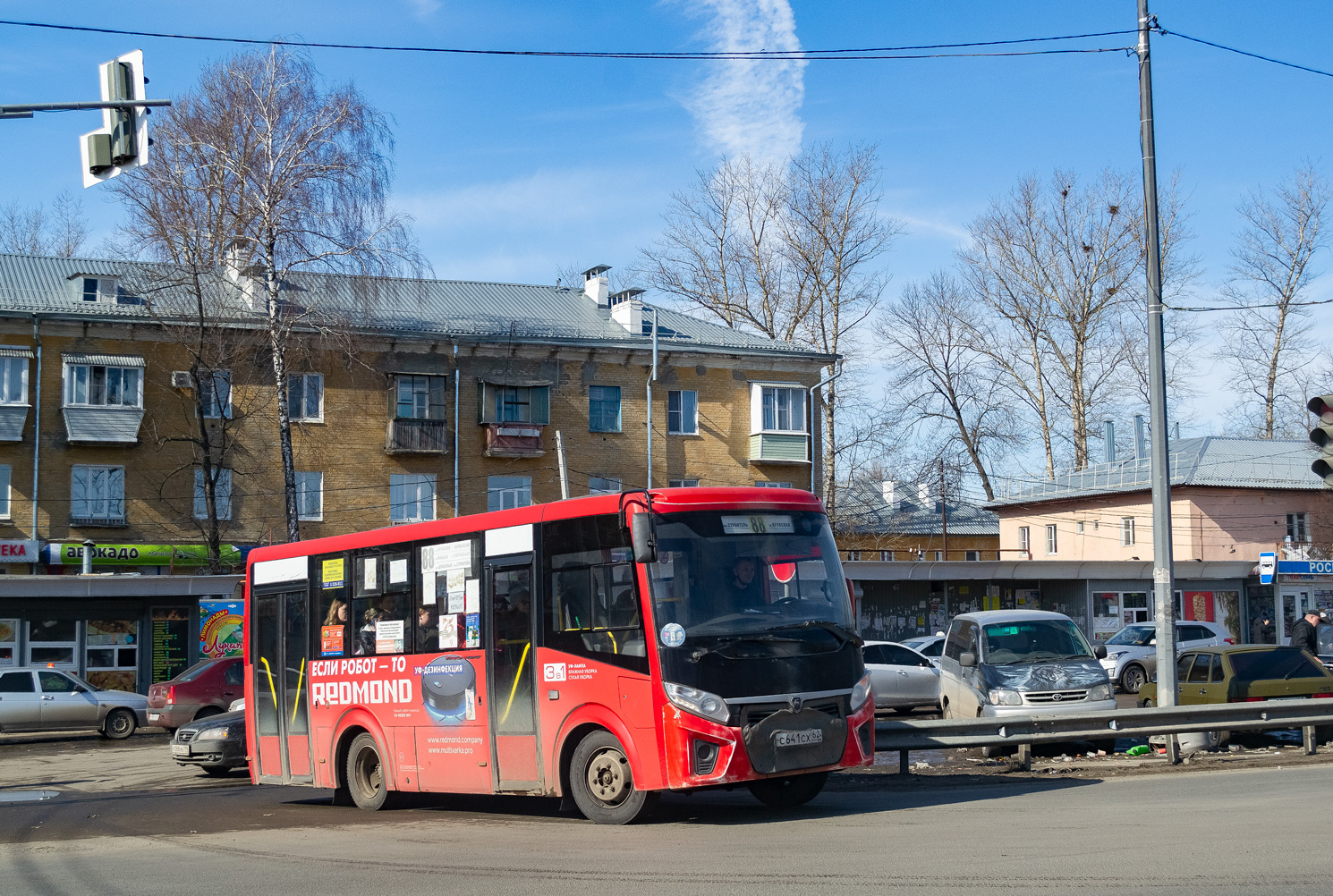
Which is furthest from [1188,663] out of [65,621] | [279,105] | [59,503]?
[59,503]

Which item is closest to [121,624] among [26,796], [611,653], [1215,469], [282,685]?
[26,796]

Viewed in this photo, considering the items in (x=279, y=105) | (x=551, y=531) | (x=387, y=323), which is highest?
(x=279, y=105)

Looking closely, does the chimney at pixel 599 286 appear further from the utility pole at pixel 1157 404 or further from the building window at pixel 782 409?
the utility pole at pixel 1157 404

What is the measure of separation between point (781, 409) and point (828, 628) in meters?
35.8

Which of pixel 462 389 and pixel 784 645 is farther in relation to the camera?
pixel 462 389

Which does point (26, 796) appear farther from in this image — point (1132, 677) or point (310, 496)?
point (310, 496)

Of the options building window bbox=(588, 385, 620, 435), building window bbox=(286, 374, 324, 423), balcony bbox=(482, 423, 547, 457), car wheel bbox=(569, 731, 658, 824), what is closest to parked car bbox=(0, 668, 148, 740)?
building window bbox=(286, 374, 324, 423)

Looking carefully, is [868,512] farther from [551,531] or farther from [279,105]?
[551,531]

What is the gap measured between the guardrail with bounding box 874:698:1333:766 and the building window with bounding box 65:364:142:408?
1232 inches

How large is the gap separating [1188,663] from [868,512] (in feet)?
157

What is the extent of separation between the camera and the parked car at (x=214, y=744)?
18859 millimetres

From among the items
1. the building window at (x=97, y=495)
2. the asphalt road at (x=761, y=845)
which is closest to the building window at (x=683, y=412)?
the building window at (x=97, y=495)

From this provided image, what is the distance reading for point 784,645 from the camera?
1116 centimetres

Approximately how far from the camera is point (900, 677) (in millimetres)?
25234
